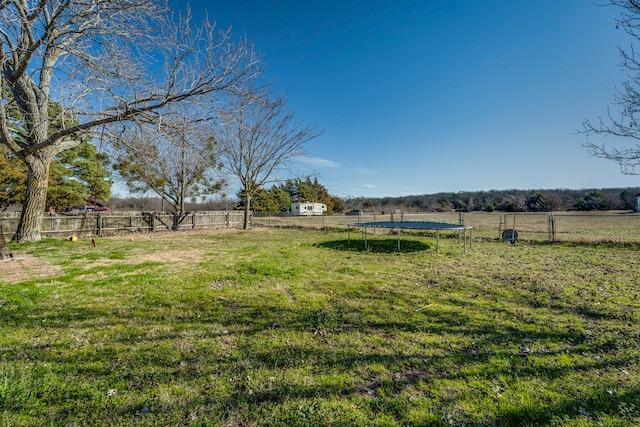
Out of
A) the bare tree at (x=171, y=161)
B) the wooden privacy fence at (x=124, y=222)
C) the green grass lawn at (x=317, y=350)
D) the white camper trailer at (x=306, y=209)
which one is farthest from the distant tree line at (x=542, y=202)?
the green grass lawn at (x=317, y=350)

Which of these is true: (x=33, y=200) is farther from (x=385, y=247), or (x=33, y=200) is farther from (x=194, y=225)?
(x=385, y=247)

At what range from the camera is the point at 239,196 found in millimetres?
Result: 40812

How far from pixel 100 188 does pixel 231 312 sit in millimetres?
22690

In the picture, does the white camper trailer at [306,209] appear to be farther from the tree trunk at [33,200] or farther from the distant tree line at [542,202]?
the tree trunk at [33,200]

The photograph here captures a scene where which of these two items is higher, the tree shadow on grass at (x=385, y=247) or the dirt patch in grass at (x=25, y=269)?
the dirt patch in grass at (x=25, y=269)

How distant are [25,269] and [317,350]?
6.52 metres

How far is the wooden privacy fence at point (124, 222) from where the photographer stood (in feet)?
37.0

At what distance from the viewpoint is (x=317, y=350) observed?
2705mm

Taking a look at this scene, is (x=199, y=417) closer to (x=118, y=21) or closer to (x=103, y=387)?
(x=103, y=387)

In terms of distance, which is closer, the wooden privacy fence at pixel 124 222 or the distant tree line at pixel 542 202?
the wooden privacy fence at pixel 124 222

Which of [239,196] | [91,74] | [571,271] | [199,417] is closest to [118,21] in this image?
[91,74]

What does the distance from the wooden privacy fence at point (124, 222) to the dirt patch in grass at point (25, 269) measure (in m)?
5.10

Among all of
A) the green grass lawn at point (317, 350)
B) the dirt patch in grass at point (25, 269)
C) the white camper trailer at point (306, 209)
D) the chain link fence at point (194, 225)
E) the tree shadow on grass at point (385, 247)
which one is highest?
the white camper trailer at point (306, 209)

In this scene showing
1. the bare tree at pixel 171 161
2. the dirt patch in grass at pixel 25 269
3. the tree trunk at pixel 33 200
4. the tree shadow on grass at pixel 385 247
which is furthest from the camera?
the tree shadow on grass at pixel 385 247
